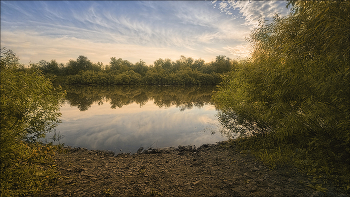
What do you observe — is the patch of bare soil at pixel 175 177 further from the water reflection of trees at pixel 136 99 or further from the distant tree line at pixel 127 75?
the distant tree line at pixel 127 75

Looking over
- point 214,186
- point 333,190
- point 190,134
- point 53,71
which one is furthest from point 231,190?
point 53,71

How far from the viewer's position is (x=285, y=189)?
6.70m

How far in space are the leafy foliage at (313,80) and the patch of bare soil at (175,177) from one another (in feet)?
6.30

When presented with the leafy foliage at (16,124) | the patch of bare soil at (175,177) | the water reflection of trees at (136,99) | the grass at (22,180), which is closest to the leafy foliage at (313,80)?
the patch of bare soil at (175,177)

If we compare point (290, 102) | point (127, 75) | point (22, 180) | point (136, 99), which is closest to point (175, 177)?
point (22, 180)

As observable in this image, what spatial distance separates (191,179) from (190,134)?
33.2 feet

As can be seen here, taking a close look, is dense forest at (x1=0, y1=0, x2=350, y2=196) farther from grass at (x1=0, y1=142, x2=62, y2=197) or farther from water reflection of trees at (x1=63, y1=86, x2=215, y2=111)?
water reflection of trees at (x1=63, y1=86, x2=215, y2=111)

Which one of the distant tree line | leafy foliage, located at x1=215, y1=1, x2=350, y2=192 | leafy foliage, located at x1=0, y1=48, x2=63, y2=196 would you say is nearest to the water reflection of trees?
leafy foliage, located at x1=215, y1=1, x2=350, y2=192

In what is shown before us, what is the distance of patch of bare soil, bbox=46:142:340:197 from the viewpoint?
21.9ft

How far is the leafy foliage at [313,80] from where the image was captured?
6.45 metres

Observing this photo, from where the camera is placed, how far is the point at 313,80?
7.57 meters

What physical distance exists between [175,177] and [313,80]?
24.1 feet

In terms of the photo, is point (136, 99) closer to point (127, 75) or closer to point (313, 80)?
point (313, 80)

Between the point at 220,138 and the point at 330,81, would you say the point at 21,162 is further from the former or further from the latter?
the point at 220,138
